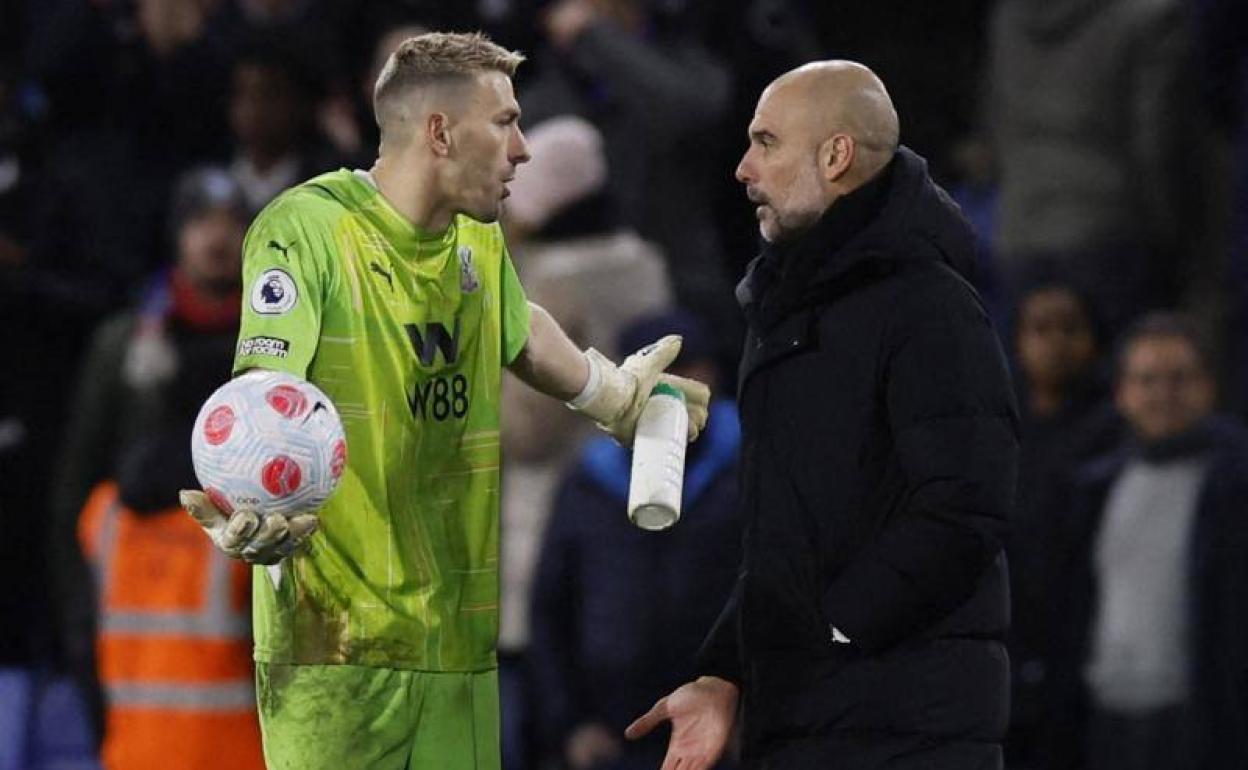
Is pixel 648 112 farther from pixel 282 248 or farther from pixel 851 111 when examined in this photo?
pixel 282 248

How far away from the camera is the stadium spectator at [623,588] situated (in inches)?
340

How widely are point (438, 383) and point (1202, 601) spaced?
3.51m

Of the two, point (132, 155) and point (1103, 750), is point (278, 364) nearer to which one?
point (1103, 750)

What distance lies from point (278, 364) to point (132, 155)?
6013 millimetres

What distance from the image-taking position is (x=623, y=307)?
9695mm

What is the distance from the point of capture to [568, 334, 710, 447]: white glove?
619 centimetres

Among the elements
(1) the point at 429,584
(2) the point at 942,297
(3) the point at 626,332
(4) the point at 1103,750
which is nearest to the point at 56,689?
(3) the point at 626,332

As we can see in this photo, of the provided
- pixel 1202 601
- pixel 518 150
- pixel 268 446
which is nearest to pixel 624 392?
pixel 518 150

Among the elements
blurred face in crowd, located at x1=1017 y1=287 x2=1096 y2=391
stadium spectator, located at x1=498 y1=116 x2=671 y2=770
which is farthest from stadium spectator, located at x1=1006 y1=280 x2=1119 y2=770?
stadium spectator, located at x1=498 y1=116 x2=671 y2=770

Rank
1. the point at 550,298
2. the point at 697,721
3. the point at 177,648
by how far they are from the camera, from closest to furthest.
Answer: the point at 697,721, the point at 177,648, the point at 550,298

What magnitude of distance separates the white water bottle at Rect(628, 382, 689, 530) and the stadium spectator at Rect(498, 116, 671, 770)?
297cm

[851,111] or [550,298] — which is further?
[550,298]

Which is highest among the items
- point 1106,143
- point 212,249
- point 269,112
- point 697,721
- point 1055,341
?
point 269,112

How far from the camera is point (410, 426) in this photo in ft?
19.0
